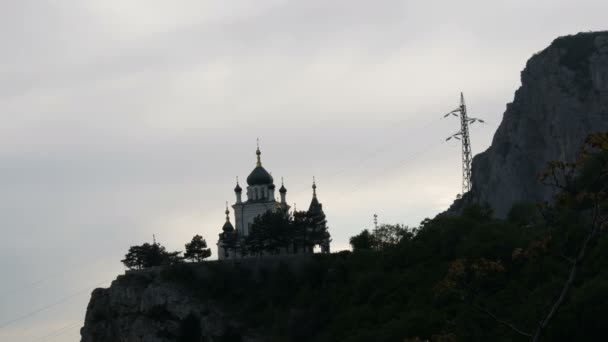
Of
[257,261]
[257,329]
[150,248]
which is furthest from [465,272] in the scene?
[150,248]

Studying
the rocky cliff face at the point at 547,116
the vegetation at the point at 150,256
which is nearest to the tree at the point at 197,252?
the vegetation at the point at 150,256

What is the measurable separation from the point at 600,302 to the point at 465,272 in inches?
1329

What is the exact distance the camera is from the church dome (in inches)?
3671

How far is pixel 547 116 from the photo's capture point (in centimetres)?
10762

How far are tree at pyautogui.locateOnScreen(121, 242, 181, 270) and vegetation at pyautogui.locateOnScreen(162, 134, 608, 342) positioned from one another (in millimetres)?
7288

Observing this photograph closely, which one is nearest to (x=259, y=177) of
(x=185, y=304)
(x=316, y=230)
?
(x=316, y=230)

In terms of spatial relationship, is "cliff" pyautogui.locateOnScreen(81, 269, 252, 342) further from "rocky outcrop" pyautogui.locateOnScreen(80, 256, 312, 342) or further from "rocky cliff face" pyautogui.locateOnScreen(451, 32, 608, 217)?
"rocky cliff face" pyautogui.locateOnScreen(451, 32, 608, 217)

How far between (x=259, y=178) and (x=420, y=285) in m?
26.2

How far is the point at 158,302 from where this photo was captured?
254 feet

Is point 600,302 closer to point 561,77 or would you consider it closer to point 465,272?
point 465,272

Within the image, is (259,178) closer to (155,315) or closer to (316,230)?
(316,230)

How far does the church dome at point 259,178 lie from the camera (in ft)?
306

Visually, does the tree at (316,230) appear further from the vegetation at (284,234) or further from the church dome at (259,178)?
the church dome at (259,178)

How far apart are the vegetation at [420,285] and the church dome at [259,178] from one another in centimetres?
1088
